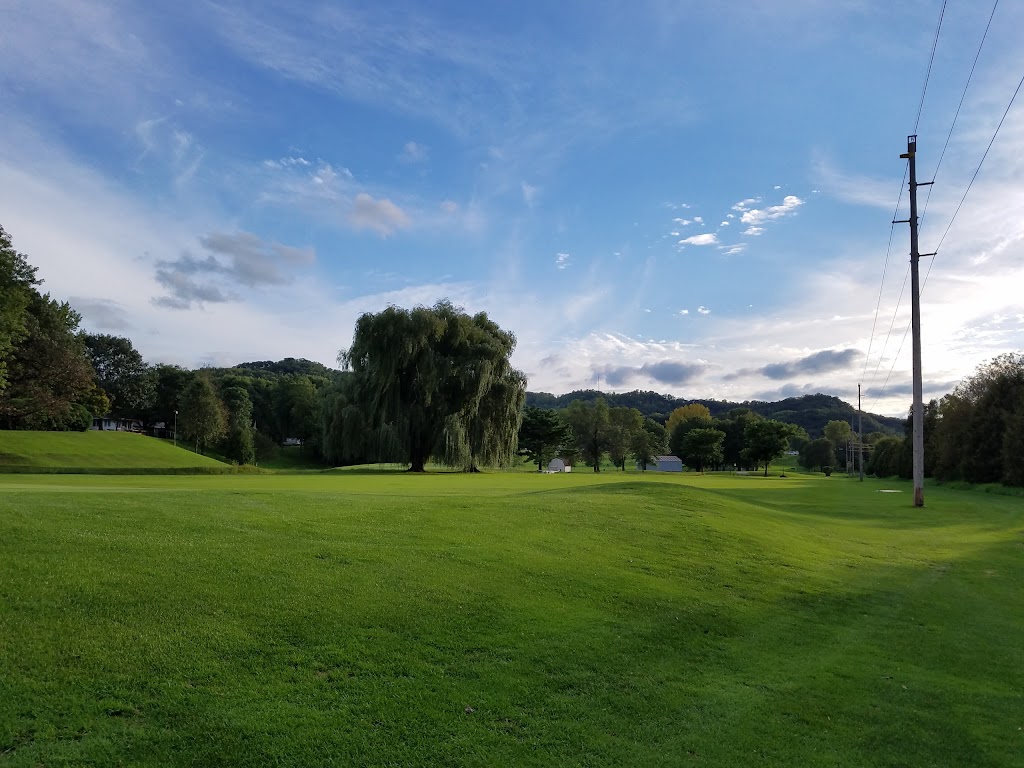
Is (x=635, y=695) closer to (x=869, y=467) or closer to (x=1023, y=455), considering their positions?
(x=1023, y=455)

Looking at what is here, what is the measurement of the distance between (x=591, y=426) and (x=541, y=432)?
1037 inches

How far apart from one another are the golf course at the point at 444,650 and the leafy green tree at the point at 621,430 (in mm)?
102077

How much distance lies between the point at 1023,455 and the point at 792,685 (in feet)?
188

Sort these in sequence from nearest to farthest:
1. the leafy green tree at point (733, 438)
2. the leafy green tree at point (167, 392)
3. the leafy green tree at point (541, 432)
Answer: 1. the leafy green tree at point (541, 432)
2. the leafy green tree at point (167, 392)
3. the leafy green tree at point (733, 438)

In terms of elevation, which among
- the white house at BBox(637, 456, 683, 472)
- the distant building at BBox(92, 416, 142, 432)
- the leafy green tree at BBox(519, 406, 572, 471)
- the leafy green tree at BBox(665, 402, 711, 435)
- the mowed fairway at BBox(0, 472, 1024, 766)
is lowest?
the white house at BBox(637, 456, 683, 472)

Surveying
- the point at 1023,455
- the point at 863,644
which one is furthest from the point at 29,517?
the point at 1023,455

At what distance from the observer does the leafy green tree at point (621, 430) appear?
114 meters

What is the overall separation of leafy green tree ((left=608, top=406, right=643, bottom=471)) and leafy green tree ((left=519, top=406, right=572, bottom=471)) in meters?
23.1

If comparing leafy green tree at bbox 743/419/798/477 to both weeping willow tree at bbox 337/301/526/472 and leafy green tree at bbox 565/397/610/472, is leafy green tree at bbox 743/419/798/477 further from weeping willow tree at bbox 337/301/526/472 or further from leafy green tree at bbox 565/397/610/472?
weeping willow tree at bbox 337/301/526/472

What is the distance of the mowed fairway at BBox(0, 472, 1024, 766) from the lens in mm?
5000

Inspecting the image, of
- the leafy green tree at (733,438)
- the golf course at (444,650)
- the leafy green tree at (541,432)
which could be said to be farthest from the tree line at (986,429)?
the leafy green tree at (733,438)

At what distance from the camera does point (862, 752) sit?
5.89 metres

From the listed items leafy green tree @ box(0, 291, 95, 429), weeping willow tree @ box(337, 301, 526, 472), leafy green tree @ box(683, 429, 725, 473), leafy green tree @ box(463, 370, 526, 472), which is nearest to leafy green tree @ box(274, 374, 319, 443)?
leafy green tree @ box(0, 291, 95, 429)

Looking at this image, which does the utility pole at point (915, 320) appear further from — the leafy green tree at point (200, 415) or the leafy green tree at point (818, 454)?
the leafy green tree at point (818, 454)
